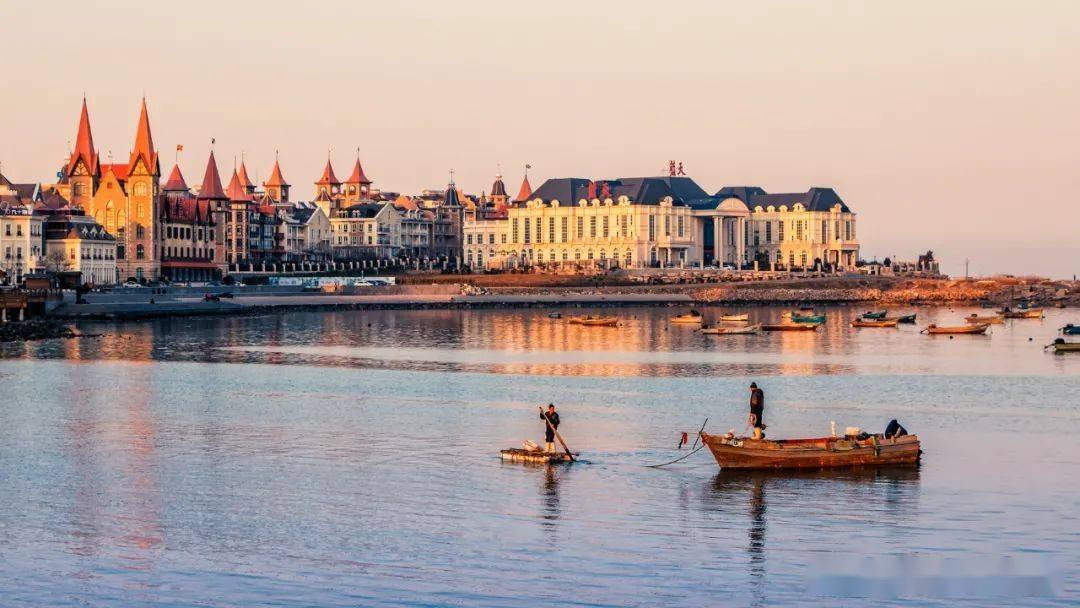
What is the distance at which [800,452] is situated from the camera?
45.2 metres

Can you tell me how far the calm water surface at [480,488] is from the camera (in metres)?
32.7

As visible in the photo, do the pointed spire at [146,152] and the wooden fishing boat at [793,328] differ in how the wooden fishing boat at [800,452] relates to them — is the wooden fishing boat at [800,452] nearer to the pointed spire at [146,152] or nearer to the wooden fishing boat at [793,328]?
the wooden fishing boat at [793,328]

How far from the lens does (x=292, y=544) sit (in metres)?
36.0

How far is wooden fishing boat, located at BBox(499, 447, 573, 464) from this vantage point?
154 ft

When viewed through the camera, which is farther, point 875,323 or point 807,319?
point 807,319

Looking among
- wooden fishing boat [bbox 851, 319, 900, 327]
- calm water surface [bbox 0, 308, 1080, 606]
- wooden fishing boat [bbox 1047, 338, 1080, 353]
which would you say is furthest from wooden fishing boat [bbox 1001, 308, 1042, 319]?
calm water surface [bbox 0, 308, 1080, 606]

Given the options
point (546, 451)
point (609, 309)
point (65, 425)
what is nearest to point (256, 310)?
point (609, 309)

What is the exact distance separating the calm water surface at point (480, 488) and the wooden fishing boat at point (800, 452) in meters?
1.05

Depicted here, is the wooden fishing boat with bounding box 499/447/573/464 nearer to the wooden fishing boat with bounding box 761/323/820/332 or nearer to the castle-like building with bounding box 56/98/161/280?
the wooden fishing boat with bounding box 761/323/820/332

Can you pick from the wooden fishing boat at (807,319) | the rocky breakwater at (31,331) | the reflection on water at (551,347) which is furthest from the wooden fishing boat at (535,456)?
the wooden fishing boat at (807,319)

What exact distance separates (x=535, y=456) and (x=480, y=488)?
4306 millimetres

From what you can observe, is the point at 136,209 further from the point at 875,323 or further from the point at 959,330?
the point at 959,330

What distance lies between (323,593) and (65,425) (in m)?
29.7

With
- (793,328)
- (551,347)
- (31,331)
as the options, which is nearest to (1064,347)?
(793,328)
